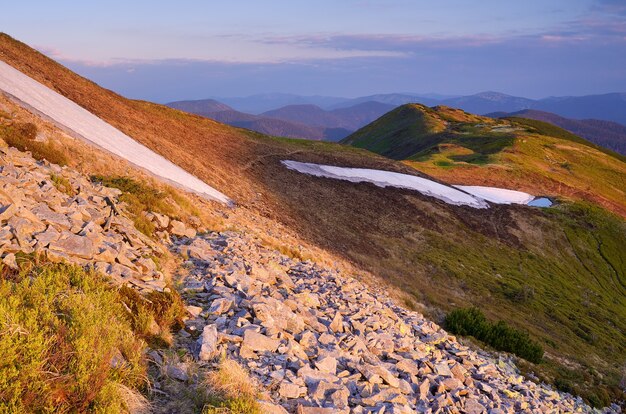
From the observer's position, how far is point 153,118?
44219 millimetres

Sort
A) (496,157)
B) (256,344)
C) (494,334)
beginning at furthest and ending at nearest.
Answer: (496,157) < (494,334) < (256,344)

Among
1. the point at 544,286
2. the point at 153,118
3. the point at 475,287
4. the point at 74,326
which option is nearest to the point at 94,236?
the point at 74,326

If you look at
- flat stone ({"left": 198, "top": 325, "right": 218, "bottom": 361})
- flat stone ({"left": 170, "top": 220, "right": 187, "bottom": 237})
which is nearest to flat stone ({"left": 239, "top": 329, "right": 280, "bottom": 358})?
flat stone ({"left": 198, "top": 325, "right": 218, "bottom": 361})

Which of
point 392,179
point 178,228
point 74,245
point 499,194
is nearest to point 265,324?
point 74,245

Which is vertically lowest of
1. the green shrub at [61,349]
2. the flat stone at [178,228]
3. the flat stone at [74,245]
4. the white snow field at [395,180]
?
the white snow field at [395,180]

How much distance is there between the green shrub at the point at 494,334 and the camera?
20.6m

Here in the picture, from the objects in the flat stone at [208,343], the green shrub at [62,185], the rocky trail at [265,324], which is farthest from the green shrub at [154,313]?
the green shrub at [62,185]

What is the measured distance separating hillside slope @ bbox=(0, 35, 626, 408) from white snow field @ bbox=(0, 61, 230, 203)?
2.01 m

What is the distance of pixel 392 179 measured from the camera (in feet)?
171

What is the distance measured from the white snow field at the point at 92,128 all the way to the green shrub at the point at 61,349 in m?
18.7

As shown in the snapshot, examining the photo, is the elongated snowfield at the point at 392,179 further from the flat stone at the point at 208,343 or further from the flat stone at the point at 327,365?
the flat stone at the point at 208,343

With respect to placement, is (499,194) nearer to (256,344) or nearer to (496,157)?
(496,157)

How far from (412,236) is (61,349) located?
34.5 meters

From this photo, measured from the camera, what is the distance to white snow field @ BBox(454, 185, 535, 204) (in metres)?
69.4
